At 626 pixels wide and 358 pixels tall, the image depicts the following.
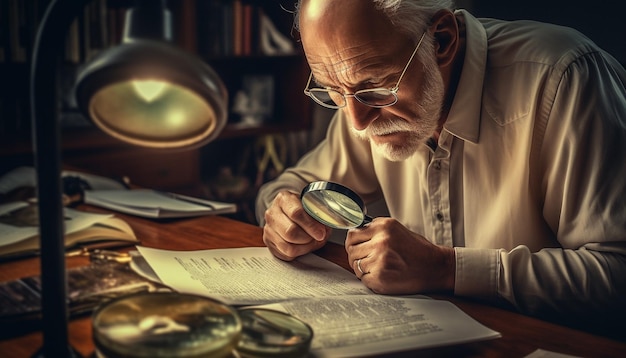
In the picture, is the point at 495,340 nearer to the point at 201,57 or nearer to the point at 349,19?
the point at 349,19

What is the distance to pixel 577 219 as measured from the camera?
128 cm

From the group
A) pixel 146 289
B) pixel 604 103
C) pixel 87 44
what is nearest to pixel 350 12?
pixel 604 103

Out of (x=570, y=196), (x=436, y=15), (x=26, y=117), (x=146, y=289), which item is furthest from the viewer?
(x=26, y=117)

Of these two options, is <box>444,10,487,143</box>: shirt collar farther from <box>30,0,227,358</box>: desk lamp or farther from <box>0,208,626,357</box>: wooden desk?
<box>30,0,227,358</box>: desk lamp

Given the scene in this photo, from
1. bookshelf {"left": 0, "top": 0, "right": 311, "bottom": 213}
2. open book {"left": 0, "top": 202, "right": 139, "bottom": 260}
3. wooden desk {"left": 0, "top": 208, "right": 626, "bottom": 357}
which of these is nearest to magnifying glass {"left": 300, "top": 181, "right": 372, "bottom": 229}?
wooden desk {"left": 0, "top": 208, "right": 626, "bottom": 357}

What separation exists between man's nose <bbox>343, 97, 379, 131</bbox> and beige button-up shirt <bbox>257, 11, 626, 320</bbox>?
0.19m

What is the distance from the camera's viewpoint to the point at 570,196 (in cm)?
130

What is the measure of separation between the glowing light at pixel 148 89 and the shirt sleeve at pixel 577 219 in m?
0.58

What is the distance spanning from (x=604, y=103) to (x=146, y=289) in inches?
36.8

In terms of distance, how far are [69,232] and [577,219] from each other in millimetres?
1012

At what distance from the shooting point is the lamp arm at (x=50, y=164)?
2.44 feet

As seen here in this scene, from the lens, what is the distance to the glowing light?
3.05 feet

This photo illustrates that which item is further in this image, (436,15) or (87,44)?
(87,44)

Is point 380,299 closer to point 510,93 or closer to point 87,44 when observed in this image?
point 510,93
